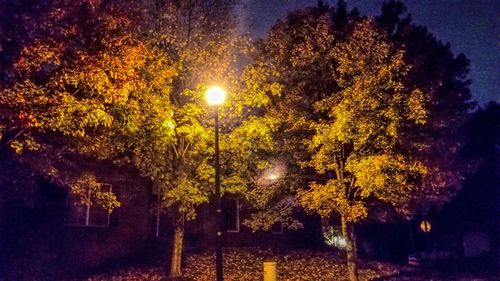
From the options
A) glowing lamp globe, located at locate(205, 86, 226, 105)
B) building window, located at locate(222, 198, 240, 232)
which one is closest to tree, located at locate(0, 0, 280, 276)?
glowing lamp globe, located at locate(205, 86, 226, 105)

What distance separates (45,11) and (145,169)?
7.39 m

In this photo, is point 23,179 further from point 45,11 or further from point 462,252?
point 462,252

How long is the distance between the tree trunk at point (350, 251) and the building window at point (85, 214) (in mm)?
11605

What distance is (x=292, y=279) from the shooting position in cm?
1742

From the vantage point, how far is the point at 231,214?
24.9 m

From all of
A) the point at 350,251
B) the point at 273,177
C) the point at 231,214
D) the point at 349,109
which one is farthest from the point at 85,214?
the point at 349,109

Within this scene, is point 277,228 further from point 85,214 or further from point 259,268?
point 85,214

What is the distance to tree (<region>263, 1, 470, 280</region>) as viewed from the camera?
15414 mm

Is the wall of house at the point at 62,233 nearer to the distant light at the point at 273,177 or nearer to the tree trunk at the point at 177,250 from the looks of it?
the tree trunk at the point at 177,250

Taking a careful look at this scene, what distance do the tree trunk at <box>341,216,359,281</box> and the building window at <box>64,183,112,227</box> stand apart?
11.6 m

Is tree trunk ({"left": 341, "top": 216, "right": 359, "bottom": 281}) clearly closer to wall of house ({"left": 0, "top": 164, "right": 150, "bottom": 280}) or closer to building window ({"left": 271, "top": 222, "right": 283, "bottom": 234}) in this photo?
building window ({"left": 271, "top": 222, "right": 283, "bottom": 234})

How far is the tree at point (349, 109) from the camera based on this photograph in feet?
50.6

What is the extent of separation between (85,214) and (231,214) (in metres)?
8.61

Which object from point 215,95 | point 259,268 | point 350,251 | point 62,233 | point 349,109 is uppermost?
point 349,109
